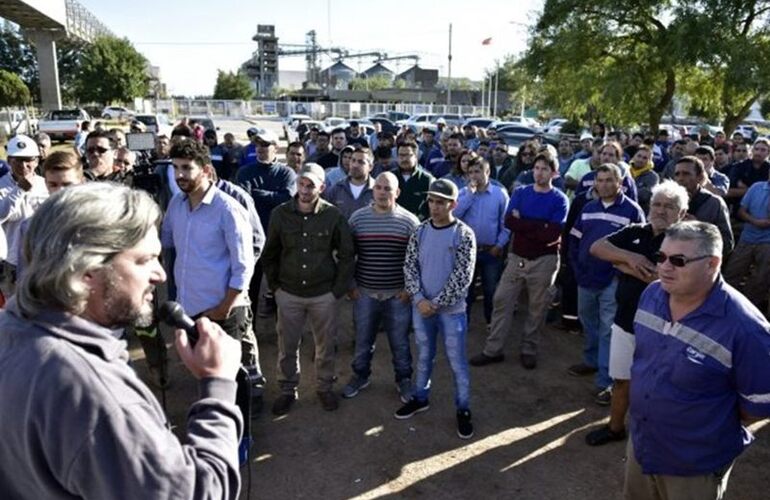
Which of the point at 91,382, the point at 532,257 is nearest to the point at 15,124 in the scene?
the point at 532,257

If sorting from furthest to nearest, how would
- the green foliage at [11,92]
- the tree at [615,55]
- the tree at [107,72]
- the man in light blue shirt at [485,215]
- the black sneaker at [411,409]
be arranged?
the tree at [107,72], the green foliage at [11,92], the tree at [615,55], the man in light blue shirt at [485,215], the black sneaker at [411,409]

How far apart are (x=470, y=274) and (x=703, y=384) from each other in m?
2.02

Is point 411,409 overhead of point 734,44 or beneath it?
beneath

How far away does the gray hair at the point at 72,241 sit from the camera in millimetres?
1312

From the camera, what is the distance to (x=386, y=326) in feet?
15.6

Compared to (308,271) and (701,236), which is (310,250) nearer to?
(308,271)

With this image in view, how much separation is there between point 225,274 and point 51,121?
25.3 meters

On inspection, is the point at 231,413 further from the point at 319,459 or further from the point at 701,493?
the point at 319,459

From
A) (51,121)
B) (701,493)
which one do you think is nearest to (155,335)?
(701,493)

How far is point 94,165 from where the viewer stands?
546cm

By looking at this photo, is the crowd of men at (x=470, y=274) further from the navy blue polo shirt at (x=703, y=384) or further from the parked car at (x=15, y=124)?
the parked car at (x=15, y=124)

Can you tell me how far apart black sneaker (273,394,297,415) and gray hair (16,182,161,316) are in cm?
333

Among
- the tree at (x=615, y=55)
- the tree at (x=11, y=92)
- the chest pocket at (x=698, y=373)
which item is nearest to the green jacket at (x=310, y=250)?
the chest pocket at (x=698, y=373)

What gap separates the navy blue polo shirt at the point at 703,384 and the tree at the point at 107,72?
45864 millimetres
